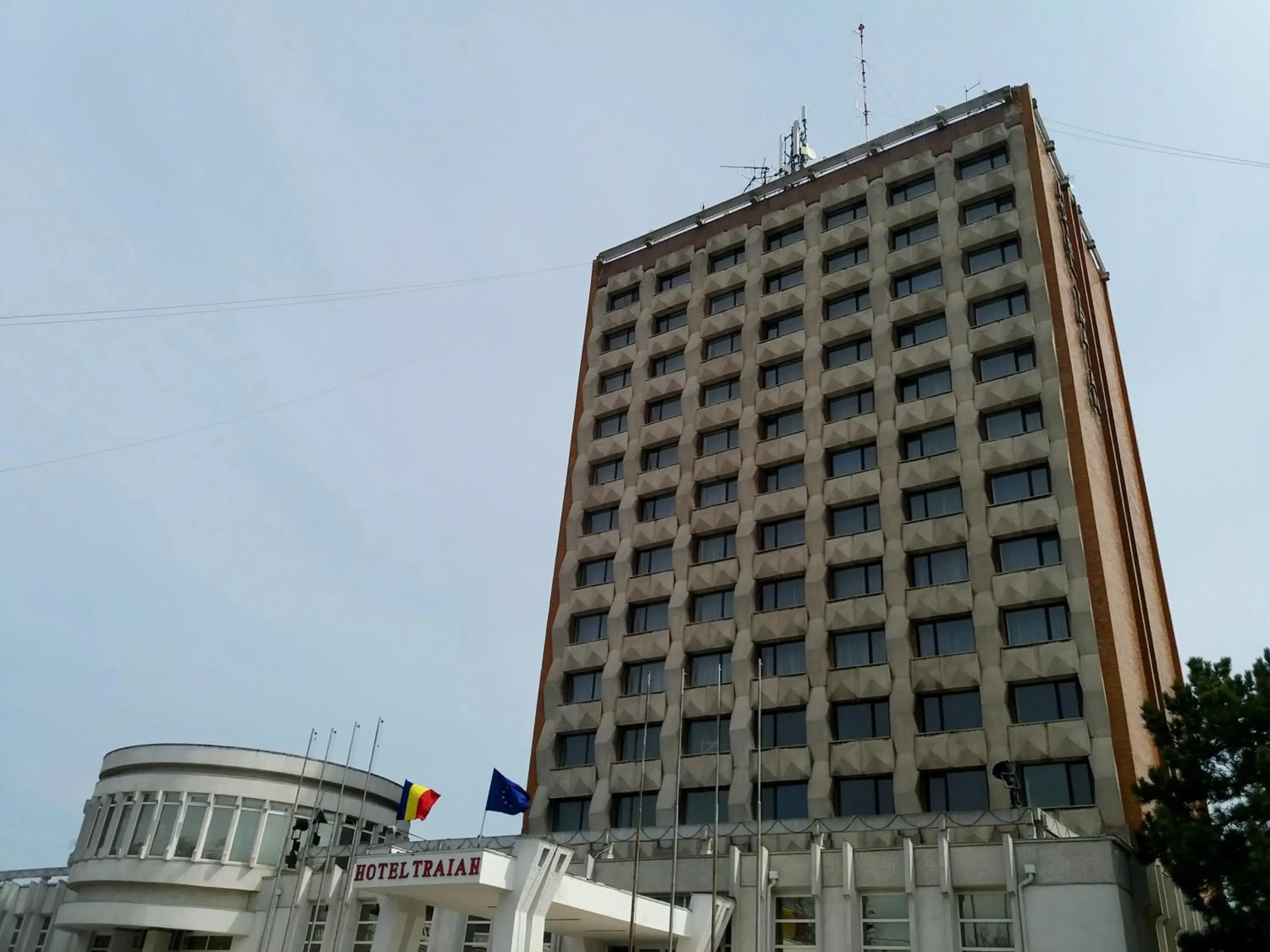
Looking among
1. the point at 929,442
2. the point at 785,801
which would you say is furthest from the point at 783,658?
the point at 929,442

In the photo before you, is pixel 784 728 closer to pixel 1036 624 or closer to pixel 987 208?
pixel 1036 624

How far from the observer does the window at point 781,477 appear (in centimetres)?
5675

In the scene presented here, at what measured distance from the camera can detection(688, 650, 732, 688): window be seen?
53.3 m

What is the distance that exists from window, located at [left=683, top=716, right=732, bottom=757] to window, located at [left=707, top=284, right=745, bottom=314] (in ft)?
83.6

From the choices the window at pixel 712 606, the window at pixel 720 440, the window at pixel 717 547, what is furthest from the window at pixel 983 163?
the window at pixel 712 606

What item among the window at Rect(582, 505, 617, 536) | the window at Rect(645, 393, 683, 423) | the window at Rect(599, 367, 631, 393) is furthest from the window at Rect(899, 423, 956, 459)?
the window at Rect(599, 367, 631, 393)

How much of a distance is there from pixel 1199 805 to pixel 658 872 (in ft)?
66.9

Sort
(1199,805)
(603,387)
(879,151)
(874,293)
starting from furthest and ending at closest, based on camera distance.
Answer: (603,387) < (879,151) < (874,293) < (1199,805)

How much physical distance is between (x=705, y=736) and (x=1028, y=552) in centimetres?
1763

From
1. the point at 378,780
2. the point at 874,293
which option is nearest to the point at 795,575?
the point at 874,293

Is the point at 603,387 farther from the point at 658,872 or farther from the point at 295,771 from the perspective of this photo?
the point at 658,872

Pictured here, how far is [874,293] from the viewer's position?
58.9 m

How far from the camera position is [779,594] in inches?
2127

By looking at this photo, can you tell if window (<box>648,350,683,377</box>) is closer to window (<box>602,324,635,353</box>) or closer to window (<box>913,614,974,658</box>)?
window (<box>602,324,635,353</box>)
